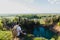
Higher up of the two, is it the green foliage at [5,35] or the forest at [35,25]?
the forest at [35,25]

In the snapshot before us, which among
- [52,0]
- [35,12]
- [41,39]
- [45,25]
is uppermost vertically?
[52,0]

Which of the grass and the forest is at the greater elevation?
the forest

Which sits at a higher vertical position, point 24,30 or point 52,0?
point 52,0

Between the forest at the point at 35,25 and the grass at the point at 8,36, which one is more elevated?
the forest at the point at 35,25

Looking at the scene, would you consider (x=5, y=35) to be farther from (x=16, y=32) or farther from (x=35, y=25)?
(x=35, y=25)

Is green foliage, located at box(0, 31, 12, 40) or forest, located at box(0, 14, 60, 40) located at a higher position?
forest, located at box(0, 14, 60, 40)

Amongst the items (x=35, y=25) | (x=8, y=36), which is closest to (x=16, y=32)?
(x=8, y=36)

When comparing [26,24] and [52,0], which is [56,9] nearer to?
Answer: [52,0]

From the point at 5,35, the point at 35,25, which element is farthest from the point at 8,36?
the point at 35,25

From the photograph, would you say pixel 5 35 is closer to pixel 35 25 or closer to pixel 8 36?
pixel 8 36

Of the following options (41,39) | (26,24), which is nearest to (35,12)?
(26,24)
